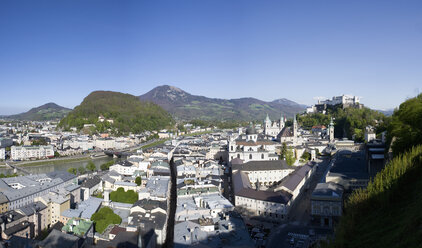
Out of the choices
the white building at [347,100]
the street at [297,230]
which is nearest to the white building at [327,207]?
the street at [297,230]

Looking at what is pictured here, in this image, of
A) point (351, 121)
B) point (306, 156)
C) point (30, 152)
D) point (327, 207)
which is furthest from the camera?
point (30, 152)

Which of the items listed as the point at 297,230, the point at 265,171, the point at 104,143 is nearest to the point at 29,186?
the point at 265,171

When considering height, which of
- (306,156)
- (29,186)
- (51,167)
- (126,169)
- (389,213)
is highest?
(389,213)

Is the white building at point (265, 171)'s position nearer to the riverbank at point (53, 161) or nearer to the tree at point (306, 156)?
the tree at point (306, 156)

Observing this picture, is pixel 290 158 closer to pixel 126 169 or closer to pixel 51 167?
pixel 126 169

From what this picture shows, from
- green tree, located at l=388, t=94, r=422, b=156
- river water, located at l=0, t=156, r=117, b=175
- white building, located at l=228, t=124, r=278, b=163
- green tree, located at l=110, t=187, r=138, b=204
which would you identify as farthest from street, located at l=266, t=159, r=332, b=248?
river water, located at l=0, t=156, r=117, b=175

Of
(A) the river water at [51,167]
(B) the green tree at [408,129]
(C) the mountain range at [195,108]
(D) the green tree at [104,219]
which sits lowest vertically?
(A) the river water at [51,167]
